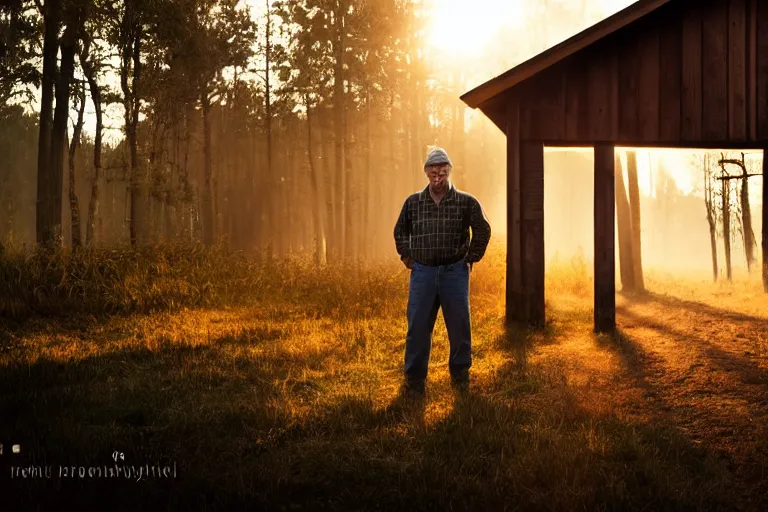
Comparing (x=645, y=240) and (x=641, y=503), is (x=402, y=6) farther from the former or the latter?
(x=645, y=240)

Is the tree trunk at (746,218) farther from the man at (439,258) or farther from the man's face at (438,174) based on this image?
the man's face at (438,174)

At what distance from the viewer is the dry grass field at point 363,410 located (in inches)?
133

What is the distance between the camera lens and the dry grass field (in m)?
3.38

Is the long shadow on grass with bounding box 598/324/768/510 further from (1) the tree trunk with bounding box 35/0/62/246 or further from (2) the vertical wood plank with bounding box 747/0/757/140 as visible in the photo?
(1) the tree trunk with bounding box 35/0/62/246

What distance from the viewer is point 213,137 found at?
50.2m

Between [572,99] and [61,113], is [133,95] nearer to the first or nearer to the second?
[61,113]

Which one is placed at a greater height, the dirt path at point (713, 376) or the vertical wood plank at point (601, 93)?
the vertical wood plank at point (601, 93)

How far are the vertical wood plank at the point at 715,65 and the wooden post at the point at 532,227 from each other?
2551 mm

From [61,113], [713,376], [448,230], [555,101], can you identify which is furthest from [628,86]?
[61,113]

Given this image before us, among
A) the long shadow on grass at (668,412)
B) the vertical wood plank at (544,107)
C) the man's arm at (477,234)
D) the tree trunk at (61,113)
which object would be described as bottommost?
the long shadow on grass at (668,412)

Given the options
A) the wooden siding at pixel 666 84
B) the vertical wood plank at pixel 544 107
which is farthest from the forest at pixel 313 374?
the vertical wood plank at pixel 544 107

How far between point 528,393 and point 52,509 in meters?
4.24

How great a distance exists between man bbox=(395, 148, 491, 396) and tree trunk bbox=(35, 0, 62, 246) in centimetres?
1564

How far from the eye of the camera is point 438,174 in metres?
5.58
